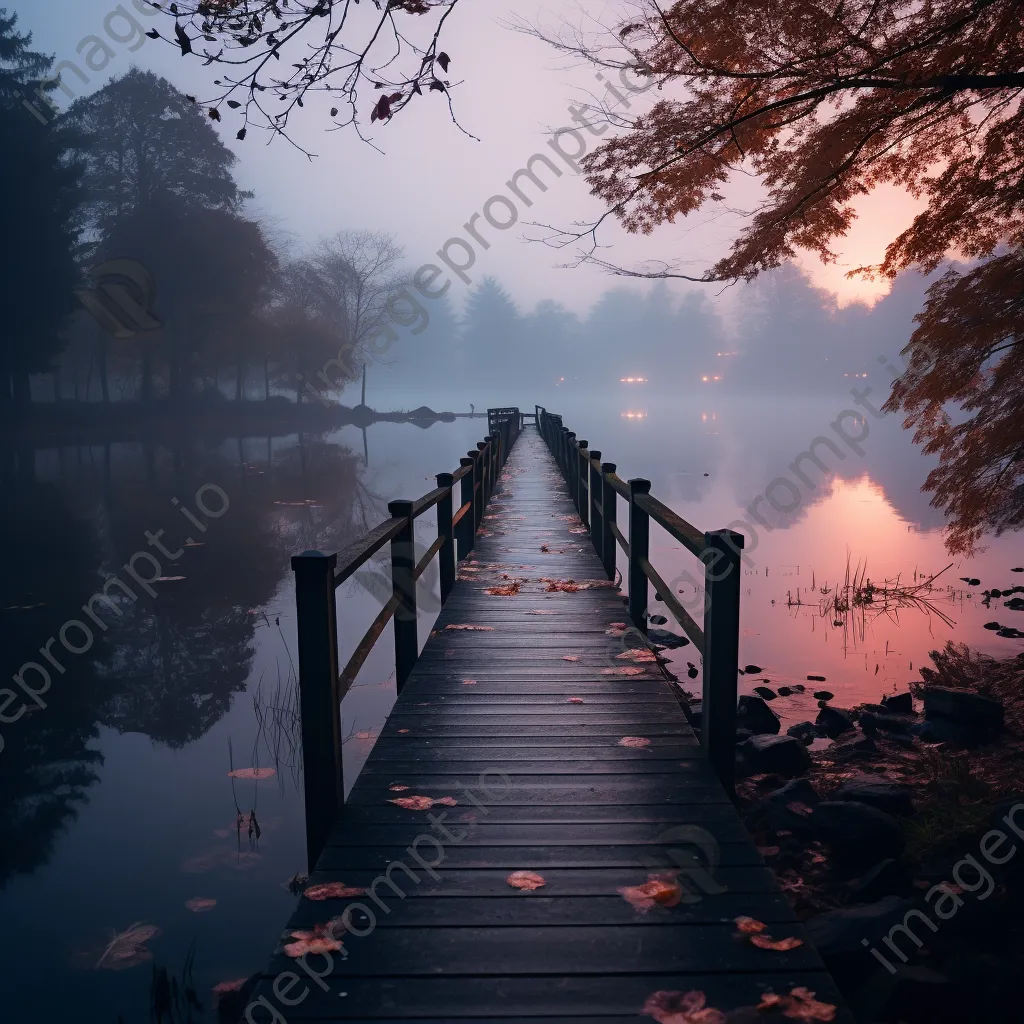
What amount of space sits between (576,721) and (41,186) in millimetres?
38091

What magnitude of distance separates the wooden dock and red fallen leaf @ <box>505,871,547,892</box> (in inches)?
1.2

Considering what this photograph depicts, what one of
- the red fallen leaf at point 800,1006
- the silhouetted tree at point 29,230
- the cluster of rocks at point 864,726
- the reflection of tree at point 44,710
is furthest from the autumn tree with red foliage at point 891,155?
the silhouetted tree at point 29,230

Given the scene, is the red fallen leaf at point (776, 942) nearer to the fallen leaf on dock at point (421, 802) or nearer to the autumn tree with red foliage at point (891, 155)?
the fallen leaf on dock at point (421, 802)

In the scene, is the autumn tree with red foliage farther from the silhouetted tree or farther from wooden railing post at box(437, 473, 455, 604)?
the silhouetted tree

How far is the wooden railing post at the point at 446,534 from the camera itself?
814 cm

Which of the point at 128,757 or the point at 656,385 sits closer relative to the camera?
the point at 128,757

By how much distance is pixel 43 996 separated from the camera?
4.77m

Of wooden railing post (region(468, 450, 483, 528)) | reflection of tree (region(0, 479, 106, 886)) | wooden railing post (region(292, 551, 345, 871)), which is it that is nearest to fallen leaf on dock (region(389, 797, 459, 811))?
wooden railing post (region(292, 551, 345, 871))

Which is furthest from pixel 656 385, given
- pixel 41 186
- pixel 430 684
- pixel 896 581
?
pixel 430 684

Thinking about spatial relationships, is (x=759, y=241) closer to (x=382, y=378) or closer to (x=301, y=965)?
(x=301, y=965)

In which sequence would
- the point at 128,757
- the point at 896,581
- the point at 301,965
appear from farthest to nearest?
1. the point at 896,581
2. the point at 128,757
3. the point at 301,965

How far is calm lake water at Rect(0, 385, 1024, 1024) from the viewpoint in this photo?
5.57m

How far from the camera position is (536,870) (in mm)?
3461

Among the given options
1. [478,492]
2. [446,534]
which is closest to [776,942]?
[446,534]
